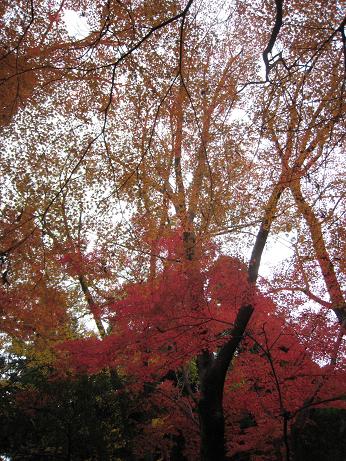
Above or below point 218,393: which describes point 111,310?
above

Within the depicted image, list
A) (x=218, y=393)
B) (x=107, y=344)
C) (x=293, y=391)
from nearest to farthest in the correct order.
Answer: (x=218, y=393)
(x=293, y=391)
(x=107, y=344)

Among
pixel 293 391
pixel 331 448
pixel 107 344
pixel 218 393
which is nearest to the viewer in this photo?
pixel 218 393

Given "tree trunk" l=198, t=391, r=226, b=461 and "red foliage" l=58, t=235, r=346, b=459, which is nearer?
"tree trunk" l=198, t=391, r=226, b=461

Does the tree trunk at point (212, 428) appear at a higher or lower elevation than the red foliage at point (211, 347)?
lower

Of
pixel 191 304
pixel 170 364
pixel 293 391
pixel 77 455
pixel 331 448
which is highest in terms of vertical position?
pixel 191 304

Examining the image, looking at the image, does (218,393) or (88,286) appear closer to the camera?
(218,393)

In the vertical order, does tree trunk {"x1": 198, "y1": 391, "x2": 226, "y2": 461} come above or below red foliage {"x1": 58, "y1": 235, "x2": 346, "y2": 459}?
below

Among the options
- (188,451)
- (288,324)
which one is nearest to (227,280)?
(288,324)

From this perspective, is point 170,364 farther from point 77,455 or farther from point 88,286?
point 88,286

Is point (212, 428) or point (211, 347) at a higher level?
point (211, 347)

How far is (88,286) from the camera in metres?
11.3

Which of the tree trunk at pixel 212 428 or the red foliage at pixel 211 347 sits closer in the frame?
the tree trunk at pixel 212 428

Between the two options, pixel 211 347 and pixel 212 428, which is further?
pixel 211 347

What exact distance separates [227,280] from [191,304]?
93 centimetres
